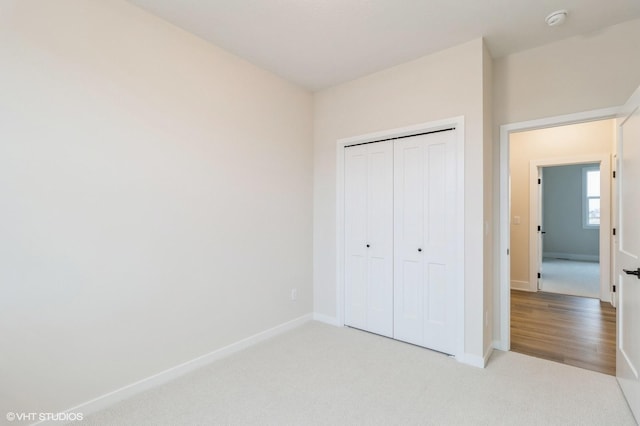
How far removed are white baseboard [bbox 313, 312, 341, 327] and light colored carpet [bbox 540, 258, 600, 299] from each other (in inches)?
155

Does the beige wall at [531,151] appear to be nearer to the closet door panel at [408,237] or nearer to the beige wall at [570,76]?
the beige wall at [570,76]

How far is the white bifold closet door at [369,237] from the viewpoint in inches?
128

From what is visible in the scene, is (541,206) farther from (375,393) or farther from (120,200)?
(120,200)

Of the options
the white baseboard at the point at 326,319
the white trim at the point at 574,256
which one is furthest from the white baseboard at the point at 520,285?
the white trim at the point at 574,256

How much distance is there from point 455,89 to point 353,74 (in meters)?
1.09

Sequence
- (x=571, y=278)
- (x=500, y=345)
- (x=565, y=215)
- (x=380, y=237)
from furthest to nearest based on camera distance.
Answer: (x=565, y=215) → (x=571, y=278) → (x=380, y=237) → (x=500, y=345)

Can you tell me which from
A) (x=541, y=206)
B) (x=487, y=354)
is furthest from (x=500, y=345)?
(x=541, y=206)

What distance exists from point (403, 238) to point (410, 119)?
119cm

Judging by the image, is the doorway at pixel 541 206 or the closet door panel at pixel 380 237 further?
the doorway at pixel 541 206

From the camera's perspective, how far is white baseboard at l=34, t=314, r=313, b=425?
202cm

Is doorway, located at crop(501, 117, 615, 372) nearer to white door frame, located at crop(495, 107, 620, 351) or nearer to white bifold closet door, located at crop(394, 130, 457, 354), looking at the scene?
white door frame, located at crop(495, 107, 620, 351)

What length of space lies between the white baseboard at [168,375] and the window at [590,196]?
29.2 feet

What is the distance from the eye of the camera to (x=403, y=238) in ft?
10.3

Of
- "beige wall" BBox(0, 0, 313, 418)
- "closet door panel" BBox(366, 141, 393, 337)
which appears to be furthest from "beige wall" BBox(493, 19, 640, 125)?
"beige wall" BBox(0, 0, 313, 418)
